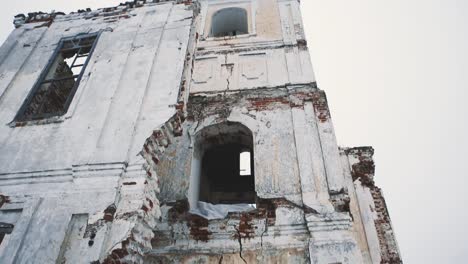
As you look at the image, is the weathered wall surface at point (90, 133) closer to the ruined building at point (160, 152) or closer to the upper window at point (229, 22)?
the ruined building at point (160, 152)

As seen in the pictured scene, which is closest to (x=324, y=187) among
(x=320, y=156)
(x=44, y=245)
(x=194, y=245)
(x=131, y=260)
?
(x=320, y=156)

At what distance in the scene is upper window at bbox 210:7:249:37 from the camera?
10.7 metres

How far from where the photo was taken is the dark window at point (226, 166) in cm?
700

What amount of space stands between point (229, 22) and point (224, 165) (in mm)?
4801

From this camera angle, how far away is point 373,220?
5949mm

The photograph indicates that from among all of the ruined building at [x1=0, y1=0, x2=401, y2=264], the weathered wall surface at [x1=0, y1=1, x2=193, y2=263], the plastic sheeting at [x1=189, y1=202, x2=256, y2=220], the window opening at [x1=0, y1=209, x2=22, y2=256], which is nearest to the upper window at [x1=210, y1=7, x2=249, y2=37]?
the ruined building at [x1=0, y1=0, x2=401, y2=264]

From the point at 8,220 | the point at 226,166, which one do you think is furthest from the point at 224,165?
the point at 8,220

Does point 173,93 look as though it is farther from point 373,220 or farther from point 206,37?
point 206,37

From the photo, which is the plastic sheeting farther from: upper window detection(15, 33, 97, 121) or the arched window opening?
upper window detection(15, 33, 97, 121)

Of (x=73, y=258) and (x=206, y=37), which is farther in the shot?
(x=206, y=37)

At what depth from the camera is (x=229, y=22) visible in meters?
11.1

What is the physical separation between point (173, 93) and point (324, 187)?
110 inches

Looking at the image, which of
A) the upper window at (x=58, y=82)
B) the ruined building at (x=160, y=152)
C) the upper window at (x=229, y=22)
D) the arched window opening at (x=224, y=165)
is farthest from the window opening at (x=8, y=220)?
the upper window at (x=229, y=22)

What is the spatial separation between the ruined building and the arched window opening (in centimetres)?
5
